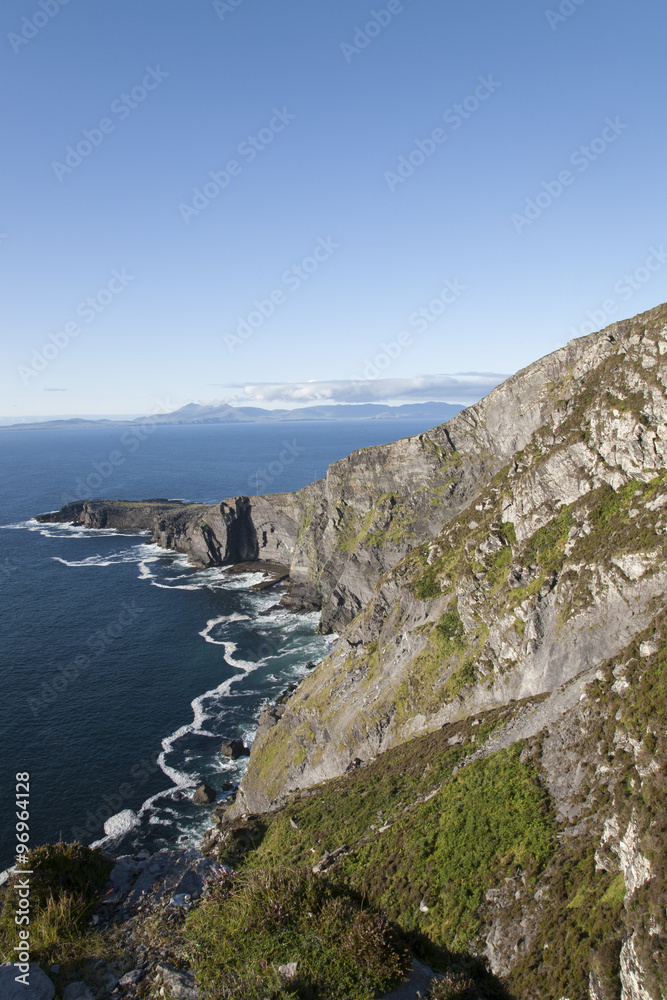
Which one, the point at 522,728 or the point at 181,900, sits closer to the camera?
the point at 181,900

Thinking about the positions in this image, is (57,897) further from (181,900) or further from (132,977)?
(132,977)

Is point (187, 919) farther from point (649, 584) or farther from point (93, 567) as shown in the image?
point (93, 567)

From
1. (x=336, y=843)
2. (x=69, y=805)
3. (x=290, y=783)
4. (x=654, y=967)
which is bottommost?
(x=69, y=805)

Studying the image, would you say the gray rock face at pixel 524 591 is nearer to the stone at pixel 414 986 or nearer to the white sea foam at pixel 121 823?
the white sea foam at pixel 121 823

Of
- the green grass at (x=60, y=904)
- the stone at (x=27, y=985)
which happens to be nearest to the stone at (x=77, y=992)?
the stone at (x=27, y=985)

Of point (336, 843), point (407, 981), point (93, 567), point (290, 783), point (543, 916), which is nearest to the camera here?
point (407, 981)

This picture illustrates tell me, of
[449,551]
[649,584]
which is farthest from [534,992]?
[449,551]

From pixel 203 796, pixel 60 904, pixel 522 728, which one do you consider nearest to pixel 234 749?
pixel 203 796

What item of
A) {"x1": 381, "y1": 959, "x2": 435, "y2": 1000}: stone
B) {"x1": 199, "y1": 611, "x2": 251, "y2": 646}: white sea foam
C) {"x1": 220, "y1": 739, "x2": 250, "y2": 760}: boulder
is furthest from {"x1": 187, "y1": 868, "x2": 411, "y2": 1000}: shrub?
{"x1": 199, "y1": 611, "x2": 251, "y2": 646}: white sea foam
